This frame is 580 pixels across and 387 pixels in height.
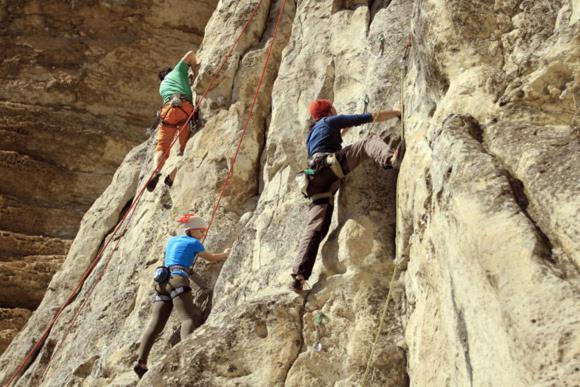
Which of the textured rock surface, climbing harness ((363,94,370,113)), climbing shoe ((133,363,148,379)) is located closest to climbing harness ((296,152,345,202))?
climbing harness ((363,94,370,113))

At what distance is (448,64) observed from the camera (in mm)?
6172

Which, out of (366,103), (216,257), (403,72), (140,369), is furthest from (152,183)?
(403,72)

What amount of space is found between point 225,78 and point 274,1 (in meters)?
1.94

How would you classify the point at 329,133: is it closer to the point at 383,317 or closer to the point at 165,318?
the point at 383,317

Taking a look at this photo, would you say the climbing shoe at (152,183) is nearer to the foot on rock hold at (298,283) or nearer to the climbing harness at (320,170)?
the climbing harness at (320,170)

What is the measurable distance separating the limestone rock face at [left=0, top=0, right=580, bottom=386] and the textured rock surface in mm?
7272

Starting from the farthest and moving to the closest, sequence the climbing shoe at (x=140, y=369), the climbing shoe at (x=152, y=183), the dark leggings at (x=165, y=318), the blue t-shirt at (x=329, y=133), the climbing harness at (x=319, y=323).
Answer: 1. the climbing shoe at (x=152, y=183)
2. the dark leggings at (x=165, y=318)
3. the climbing shoe at (x=140, y=369)
4. the blue t-shirt at (x=329, y=133)
5. the climbing harness at (x=319, y=323)

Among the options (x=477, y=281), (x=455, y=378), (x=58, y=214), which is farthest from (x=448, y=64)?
(x=58, y=214)

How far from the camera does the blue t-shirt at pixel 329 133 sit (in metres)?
7.07

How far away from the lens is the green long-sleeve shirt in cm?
1177

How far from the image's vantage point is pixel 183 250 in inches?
324

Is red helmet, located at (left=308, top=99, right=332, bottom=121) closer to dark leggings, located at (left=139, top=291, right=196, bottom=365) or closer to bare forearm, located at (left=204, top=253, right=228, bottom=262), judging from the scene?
bare forearm, located at (left=204, top=253, right=228, bottom=262)

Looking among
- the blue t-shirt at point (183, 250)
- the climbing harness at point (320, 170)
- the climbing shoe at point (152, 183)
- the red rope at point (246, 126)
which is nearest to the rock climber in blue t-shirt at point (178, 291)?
the blue t-shirt at point (183, 250)

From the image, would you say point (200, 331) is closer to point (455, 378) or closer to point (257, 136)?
point (455, 378)
